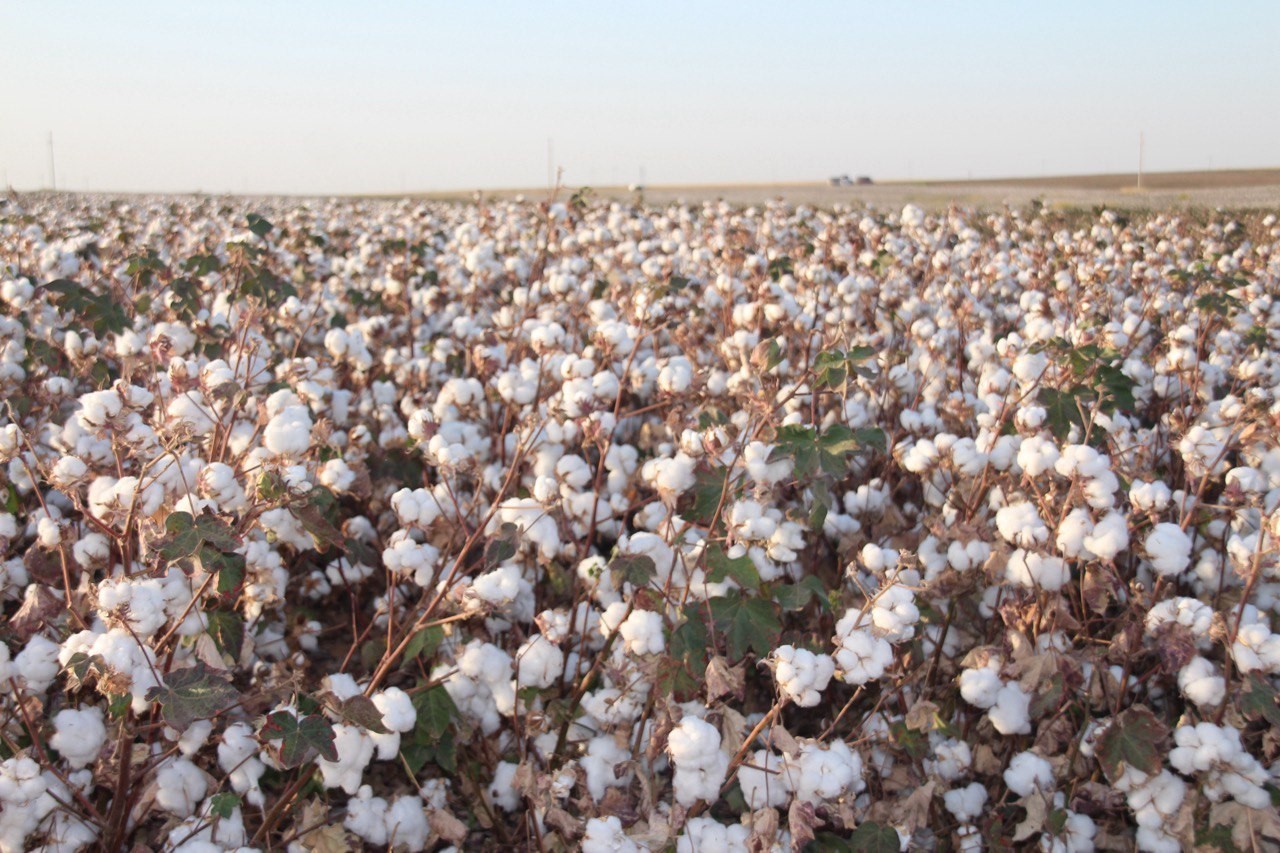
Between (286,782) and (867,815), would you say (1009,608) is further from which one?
(286,782)

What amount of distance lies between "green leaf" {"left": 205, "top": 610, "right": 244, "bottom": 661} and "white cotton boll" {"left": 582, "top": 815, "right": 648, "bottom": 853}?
3.49 ft

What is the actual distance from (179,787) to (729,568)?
4.42ft

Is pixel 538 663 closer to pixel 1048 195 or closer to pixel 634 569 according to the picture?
pixel 634 569

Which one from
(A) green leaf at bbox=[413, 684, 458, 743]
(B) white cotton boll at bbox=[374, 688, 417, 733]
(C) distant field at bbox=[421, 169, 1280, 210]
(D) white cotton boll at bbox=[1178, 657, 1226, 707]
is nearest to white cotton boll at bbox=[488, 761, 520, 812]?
(A) green leaf at bbox=[413, 684, 458, 743]

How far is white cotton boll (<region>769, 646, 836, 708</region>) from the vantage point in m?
1.79

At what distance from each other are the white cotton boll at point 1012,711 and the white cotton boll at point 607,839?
1009 millimetres

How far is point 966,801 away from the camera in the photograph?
98.0 inches

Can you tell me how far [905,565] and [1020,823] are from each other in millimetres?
970

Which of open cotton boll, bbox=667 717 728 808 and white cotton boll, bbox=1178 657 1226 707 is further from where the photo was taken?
white cotton boll, bbox=1178 657 1226 707

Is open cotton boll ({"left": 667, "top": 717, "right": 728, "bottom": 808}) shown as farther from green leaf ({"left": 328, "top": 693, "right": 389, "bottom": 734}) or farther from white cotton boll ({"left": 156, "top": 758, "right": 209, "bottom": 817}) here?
white cotton boll ({"left": 156, "top": 758, "right": 209, "bottom": 817})

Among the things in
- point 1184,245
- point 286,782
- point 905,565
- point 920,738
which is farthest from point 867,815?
point 1184,245

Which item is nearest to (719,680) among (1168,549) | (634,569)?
(634,569)

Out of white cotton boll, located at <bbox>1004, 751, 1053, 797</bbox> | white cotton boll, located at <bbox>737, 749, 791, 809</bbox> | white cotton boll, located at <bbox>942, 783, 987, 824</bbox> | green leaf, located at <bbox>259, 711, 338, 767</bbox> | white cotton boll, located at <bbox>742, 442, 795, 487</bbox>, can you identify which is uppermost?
white cotton boll, located at <bbox>742, 442, 795, 487</bbox>

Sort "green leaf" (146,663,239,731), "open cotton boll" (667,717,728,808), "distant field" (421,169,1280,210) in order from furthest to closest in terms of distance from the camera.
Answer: "distant field" (421,169,1280,210)
"open cotton boll" (667,717,728,808)
"green leaf" (146,663,239,731)
